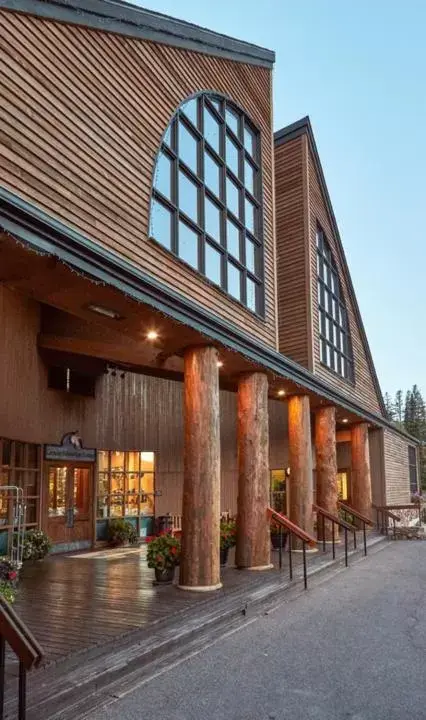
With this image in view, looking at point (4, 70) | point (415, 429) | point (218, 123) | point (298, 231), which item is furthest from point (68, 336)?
point (415, 429)

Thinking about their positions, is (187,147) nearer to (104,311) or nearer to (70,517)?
(104,311)

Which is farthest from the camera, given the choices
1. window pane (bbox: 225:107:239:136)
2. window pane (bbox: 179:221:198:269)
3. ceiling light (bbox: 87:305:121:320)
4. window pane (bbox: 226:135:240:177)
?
window pane (bbox: 225:107:239:136)

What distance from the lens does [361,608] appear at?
7871mm

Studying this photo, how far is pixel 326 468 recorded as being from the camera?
14344 mm

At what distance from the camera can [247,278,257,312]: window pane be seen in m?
11.3

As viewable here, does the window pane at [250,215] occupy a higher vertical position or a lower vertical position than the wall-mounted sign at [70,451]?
higher

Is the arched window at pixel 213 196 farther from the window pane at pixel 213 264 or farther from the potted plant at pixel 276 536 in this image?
the potted plant at pixel 276 536

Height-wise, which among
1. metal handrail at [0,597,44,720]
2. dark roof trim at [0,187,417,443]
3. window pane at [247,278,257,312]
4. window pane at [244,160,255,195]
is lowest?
metal handrail at [0,597,44,720]

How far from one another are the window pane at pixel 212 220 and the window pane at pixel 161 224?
4.50 ft

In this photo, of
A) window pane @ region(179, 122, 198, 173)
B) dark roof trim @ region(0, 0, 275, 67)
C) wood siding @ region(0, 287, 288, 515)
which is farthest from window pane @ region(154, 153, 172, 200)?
wood siding @ region(0, 287, 288, 515)

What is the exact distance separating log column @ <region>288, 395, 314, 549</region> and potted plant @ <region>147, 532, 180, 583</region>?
4.20m

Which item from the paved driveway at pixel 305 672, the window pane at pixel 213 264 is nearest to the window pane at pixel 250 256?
the window pane at pixel 213 264

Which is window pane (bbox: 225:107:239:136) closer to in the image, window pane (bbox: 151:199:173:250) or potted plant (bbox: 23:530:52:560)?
window pane (bbox: 151:199:173:250)

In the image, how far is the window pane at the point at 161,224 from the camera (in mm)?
8337
